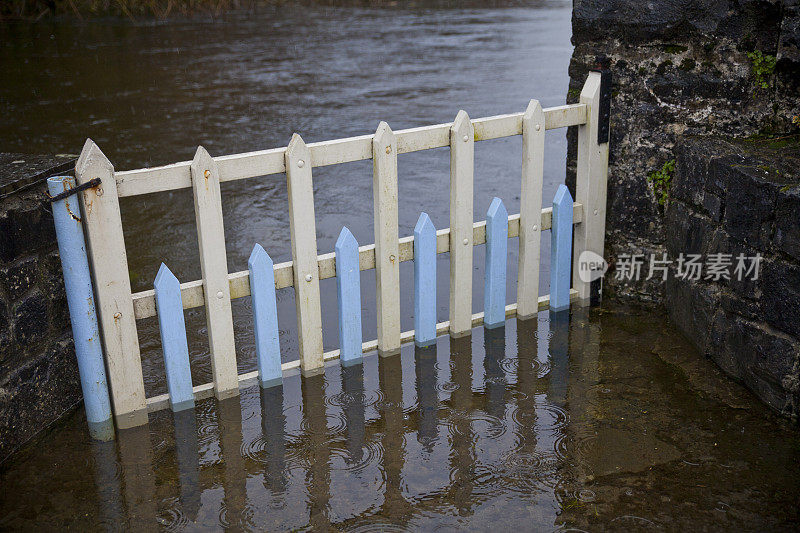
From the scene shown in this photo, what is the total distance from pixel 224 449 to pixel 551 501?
1506 millimetres

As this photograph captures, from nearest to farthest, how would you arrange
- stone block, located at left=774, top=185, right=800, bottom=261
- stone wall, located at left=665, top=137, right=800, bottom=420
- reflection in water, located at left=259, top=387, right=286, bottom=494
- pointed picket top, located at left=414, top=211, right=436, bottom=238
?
1. reflection in water, located at left=259, top=387, right=286, bottom=494
2. stone block, located at left=774, top=185, right=800, bottom=261
3. stone wall, located at left=665, top=137, right=800, bottom=420
4. pointed picket top, located at left=414, top=211, right=436, bottom=238

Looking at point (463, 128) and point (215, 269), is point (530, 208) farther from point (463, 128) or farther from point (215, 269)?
point (215, 269)

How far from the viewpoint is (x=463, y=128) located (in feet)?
13.8

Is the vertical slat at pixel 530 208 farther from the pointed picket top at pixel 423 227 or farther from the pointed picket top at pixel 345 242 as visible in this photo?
the pointed picket top at pixel 345 242

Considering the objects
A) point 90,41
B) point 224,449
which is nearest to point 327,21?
point 90,41

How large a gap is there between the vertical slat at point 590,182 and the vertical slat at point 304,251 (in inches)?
67.5

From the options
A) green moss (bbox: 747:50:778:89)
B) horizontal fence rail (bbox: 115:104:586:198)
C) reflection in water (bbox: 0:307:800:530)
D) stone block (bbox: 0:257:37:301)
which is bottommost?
reflection in water (bbox: 0:307:800:530)

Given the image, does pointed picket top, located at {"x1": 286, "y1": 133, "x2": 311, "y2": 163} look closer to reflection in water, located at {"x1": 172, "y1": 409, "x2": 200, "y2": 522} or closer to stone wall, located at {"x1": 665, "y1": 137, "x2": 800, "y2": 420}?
reflection in water, located at {"x1": 172, "y1": 409, "x2": 200, "y2": 522}

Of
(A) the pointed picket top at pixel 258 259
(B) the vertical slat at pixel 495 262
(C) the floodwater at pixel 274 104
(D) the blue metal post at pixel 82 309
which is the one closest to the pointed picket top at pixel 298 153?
(A) the pointed picket top at pixel 258 259

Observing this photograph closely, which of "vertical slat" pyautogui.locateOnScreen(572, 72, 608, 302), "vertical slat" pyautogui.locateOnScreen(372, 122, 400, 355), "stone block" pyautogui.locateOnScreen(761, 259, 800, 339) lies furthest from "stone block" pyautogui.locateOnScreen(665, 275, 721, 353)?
"vertical slat" pyautogui.locateOnScreen(372, 122, 400, 355)

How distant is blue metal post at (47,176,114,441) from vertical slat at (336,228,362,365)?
1.21 metres

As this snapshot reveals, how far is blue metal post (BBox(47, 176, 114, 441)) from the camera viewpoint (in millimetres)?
3459

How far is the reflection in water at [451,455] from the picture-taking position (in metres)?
3.13

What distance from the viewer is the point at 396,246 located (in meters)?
4.23
